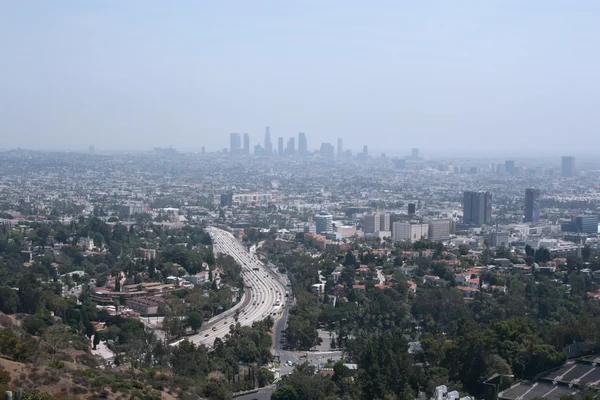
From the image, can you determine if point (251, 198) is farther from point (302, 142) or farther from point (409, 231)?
point (302, 142)

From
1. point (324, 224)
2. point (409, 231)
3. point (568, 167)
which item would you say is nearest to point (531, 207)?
point (409, 231)

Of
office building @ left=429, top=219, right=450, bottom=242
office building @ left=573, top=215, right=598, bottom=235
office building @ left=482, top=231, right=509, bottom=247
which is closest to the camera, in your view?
office building @ left=482, top=231, right=509, bottom=247

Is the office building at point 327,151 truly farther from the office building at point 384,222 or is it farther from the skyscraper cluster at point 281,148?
the office building at point 384,222

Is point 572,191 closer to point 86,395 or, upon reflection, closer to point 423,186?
point 423,186

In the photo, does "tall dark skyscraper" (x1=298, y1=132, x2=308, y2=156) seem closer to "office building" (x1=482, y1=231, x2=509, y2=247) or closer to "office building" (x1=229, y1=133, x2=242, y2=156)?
"office building" (x1=229, y1=133, x2=242, y2=156)

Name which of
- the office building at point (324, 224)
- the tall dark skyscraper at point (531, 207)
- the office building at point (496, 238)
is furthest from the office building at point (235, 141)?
the office building at point (496, 238)

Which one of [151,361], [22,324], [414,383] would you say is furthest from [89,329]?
[414,383]

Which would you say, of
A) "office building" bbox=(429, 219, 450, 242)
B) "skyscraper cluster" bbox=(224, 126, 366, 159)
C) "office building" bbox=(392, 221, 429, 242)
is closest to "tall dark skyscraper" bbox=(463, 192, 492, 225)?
"office building" bbox=(429, 219, 450, 242)
